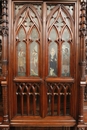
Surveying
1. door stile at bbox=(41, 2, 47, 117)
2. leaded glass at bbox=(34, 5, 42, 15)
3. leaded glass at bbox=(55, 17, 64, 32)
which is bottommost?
door stile at bbox=(41, 2, 47, 117)

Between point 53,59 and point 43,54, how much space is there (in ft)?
0.50

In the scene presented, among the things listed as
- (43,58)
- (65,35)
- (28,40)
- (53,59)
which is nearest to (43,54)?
(43,58)

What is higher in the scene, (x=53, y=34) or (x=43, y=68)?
(x=53, y=34)

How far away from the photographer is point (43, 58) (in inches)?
61.9

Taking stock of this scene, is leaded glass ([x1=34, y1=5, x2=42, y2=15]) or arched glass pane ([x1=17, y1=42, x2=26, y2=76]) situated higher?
leaded glass ([x1=34, y1=5, x2=42, y2=15])

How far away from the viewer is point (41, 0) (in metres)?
1.54

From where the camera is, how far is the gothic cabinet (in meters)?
1.56

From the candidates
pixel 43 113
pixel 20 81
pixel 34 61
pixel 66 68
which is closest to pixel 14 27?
pixel 34 61

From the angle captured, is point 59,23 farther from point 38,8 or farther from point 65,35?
point 38,8

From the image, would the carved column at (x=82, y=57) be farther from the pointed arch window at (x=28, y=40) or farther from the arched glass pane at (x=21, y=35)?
the arched glass pane at (x=21, y=35)

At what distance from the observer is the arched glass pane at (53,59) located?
1.60m

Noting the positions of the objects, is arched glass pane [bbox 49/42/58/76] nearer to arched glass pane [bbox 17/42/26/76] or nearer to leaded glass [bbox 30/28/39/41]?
leaded glass [bbox 30/28/39/41]

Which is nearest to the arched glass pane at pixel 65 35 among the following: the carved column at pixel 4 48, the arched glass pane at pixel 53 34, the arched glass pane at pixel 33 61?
the arched glass pane at pixel 53 34

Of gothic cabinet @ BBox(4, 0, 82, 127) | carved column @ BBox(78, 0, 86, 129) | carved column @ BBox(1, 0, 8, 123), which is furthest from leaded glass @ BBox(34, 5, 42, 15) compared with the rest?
carved column @ BBox(78, 0, 86, 129)
